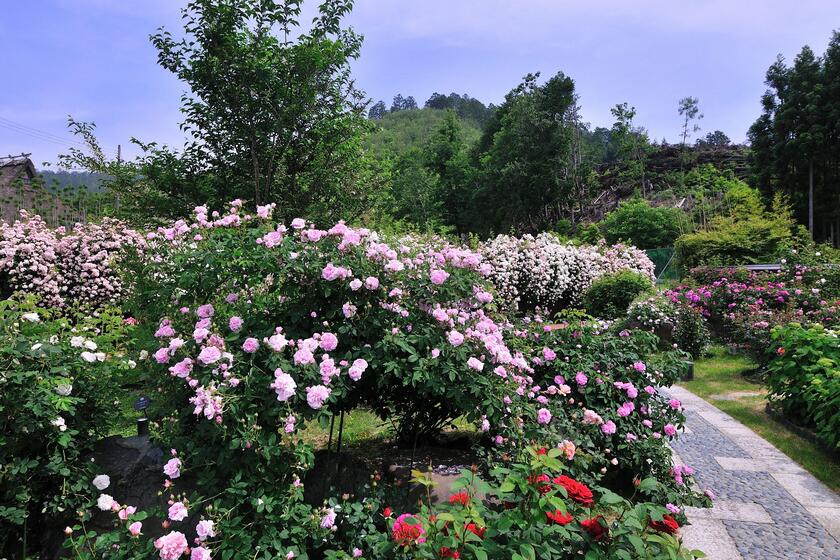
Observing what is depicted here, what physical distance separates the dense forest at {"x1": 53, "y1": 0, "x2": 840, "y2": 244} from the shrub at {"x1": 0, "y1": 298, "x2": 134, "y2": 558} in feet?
13.8

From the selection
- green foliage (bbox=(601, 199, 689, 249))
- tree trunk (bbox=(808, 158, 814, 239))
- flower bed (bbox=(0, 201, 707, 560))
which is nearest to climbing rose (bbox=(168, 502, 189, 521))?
flower bed (bbox=(0, 201, 707, 560))

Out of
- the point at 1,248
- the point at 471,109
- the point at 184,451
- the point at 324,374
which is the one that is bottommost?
the point at 184,451

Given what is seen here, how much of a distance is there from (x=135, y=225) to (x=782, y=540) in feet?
25.1

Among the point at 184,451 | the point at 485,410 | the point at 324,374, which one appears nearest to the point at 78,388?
the point at 184,451

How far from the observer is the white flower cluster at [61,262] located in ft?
25.1

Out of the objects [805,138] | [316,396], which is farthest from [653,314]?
[805,138]

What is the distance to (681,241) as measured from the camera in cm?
1698

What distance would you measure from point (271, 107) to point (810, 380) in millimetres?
6576

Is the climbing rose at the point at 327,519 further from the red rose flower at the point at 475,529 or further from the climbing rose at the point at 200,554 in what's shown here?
the red rose flower at the point at 475,529

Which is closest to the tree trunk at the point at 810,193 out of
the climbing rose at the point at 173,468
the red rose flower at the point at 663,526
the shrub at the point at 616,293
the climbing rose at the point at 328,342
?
the shrub at the point at 616,293

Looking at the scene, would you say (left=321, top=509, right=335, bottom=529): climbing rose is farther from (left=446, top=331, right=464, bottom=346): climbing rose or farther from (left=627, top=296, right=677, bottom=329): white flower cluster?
(left=627, top=296, right=677, bottom=329): white flower cluster

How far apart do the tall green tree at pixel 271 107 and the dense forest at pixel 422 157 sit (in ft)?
0.06

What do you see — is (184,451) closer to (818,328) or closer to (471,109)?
(818,328)

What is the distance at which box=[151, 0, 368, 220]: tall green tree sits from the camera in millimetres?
6332
